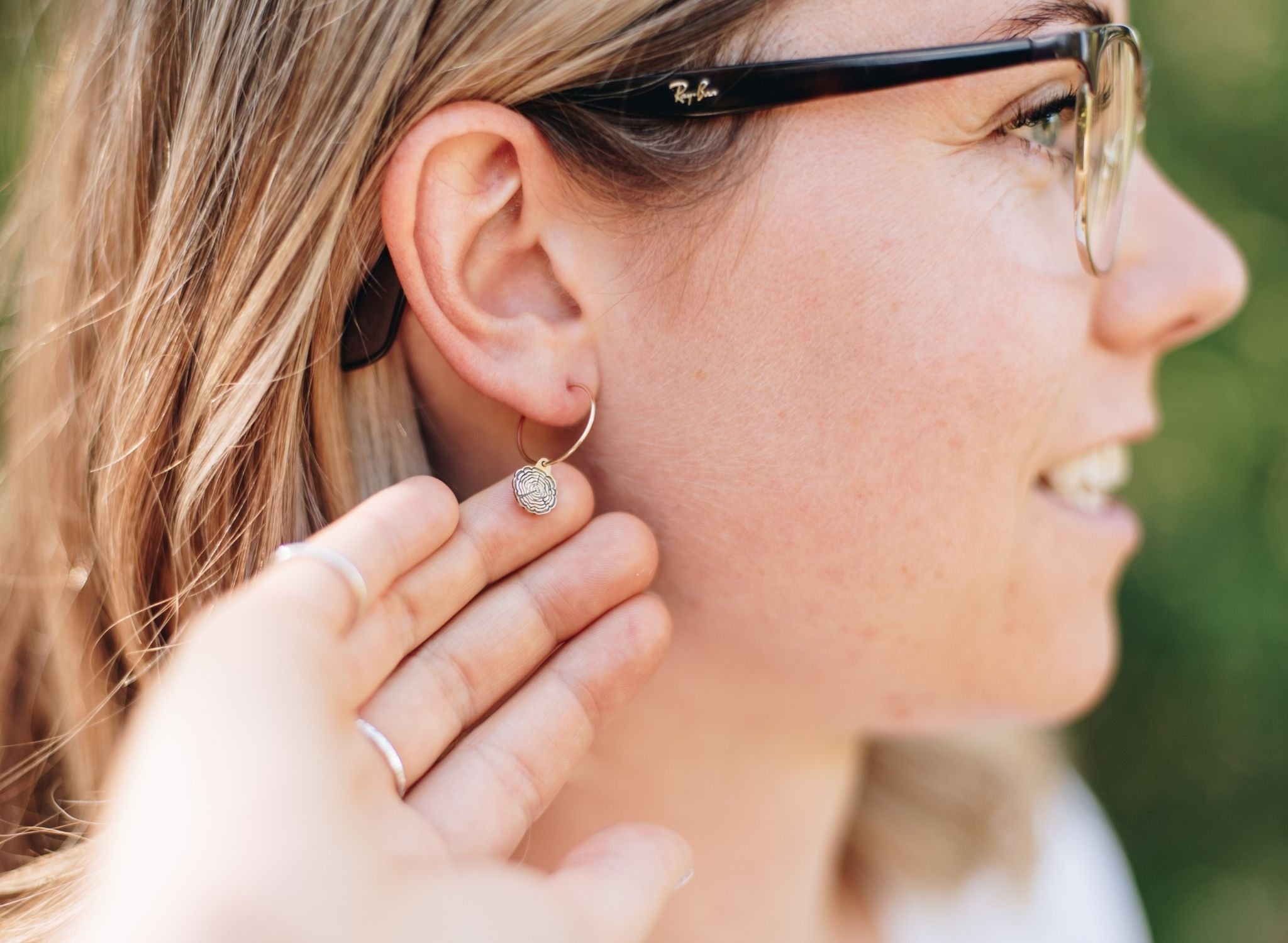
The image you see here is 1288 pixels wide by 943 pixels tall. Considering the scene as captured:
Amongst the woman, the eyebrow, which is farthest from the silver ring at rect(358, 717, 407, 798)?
the eyebrow

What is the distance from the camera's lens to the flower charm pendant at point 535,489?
1.38 metres

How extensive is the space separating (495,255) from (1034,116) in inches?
30.7

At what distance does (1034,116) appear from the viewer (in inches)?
58.2

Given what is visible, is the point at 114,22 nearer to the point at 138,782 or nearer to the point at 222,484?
the point at 222,484

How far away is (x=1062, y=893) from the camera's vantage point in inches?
104

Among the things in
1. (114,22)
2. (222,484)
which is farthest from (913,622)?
(114,22)

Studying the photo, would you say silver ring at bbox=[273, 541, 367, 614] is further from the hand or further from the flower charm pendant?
the flower charm pendant

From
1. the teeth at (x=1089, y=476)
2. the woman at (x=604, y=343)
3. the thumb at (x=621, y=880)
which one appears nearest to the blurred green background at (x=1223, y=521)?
the teeth at (x=1089, y=476)

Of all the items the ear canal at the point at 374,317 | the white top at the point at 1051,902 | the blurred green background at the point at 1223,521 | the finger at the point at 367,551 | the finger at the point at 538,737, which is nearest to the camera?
the finger at the point at 367,551

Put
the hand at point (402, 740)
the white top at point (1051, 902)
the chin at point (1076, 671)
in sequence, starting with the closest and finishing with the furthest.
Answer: the hand at point (402, 740), the chin at point (1076, 671), the white top at point (1051, 902)

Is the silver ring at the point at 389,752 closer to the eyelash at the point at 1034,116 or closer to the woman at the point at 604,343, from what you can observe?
the woman at the point at 604,343

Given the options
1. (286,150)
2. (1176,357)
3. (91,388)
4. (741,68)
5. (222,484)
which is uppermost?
(286,150)

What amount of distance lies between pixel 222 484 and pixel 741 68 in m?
0.89

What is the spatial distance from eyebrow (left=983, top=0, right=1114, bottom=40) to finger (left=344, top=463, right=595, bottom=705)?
810 mm
